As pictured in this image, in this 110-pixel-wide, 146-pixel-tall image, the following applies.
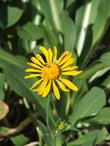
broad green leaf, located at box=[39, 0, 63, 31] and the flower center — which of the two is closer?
the flower center

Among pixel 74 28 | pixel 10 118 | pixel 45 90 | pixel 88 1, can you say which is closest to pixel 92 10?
pixel 88 1

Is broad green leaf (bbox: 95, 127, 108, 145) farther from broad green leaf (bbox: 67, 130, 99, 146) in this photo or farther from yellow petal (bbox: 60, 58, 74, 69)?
yellow petal (bbox: 60, 58, 74, 69)

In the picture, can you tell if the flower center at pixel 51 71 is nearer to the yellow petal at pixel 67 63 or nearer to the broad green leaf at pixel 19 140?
the yellow petal at pixel 67 63

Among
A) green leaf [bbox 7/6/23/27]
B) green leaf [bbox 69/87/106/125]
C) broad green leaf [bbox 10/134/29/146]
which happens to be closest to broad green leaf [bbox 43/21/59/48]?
green leaf [bbox 7/6/23/27]

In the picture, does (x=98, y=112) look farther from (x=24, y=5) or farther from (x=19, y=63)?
(x=24, y=5)

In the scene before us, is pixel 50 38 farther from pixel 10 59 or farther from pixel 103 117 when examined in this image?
pixel 103 117

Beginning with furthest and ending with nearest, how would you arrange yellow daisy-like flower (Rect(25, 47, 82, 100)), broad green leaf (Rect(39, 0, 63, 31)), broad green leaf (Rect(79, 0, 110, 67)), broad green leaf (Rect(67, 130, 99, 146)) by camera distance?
1. broad green leaf (Rect(39, 0, 63, 31))
2. broad green leaf (Rect(79, 0, 110, 67))
3. broad green leaf (Rect(67, 130, 99, 146))
4. yellow daisy-like flower (Rect(25, 47, 82, 100))
